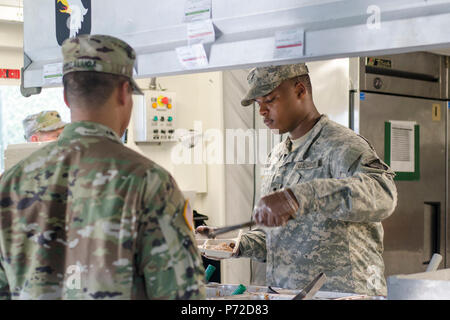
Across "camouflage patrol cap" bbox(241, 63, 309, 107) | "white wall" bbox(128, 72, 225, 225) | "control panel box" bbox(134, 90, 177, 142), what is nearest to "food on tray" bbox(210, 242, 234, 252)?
"camouflage patrol cap" bbox(241, 63, 309, 107)

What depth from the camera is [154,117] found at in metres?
4.47

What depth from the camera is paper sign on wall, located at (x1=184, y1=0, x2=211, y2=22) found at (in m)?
1.65

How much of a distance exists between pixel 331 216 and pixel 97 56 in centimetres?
100

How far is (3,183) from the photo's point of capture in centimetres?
126

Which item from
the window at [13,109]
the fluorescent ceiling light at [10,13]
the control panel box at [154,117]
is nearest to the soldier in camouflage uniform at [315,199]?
the control panel box at [154,117]

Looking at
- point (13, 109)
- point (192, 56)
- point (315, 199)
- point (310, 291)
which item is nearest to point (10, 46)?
point (13, 109)

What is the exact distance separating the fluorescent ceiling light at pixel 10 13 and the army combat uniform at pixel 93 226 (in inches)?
130

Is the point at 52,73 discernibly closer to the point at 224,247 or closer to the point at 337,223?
the point at 224,247

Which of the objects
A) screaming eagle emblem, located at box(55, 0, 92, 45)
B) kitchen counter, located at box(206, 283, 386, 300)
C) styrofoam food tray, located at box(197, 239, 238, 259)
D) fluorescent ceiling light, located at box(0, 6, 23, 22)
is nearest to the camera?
kitchen counter, located at box(206, 283, 386, 300)

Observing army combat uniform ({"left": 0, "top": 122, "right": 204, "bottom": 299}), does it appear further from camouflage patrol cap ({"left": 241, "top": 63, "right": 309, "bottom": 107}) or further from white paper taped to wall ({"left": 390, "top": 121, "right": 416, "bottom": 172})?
white paper taped to wall ({"left": 390, "top": 121, "right": 416, "bottom": 172})

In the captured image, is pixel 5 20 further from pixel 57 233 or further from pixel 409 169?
pixel 57 233

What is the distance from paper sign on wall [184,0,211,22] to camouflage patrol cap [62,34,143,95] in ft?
1.36

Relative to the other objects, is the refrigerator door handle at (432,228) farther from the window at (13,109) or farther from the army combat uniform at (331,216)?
the window at (13,109)

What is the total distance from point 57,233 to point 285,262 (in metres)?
1.13
